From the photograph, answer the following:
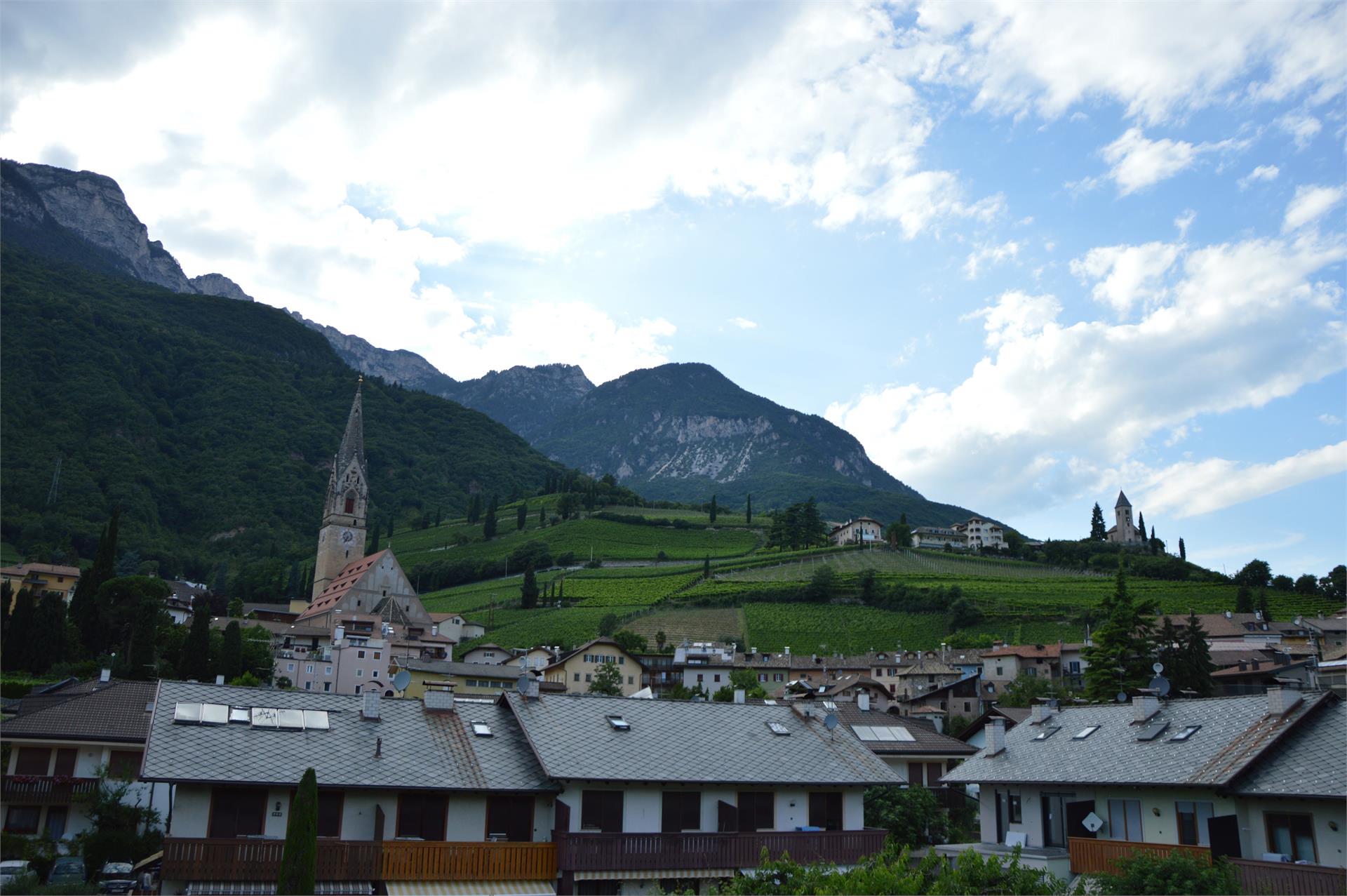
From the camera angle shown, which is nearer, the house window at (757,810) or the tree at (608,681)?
the house window at (757,810)

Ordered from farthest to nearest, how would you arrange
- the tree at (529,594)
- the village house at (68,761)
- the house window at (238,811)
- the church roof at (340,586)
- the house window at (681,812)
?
1. the tree at (529,594)
2. the church roof at (340,586)
3. the village house at (68,761)
4. the house window at (681,812)
5. the house window at (238,811)

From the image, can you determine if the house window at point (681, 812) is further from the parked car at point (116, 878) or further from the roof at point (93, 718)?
the roof at point (93, 718)

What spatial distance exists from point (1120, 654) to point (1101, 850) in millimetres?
36505

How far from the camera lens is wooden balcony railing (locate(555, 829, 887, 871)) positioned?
2484 centimetres

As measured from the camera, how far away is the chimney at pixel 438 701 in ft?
93.2

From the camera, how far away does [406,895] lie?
23047mm

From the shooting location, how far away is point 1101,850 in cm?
2694

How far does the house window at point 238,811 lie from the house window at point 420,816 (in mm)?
3259

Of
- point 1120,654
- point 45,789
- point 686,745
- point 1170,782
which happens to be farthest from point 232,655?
point 1170,782

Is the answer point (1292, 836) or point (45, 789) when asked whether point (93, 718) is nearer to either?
Answer: point (45, 789)

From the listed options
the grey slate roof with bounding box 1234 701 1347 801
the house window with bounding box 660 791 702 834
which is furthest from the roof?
the grey slate roof with bounding box 1234 701 1347 801

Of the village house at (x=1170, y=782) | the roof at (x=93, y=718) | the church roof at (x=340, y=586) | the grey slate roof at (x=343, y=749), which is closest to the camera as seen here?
the village house at (x=1170, y=782)

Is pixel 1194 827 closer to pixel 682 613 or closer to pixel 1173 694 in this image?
pixel 1173 694

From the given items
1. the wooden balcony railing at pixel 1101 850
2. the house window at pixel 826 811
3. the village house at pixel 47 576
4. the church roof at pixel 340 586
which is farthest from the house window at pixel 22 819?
the church roof at pixel 340 586
